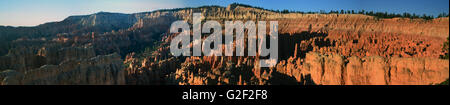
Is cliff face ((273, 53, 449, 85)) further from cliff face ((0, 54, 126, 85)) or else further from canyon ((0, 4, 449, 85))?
cliff face ((0, 54, 126, 85))

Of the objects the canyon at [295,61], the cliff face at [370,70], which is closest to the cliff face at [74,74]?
the canyon at [295,61]

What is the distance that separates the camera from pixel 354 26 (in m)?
41.2

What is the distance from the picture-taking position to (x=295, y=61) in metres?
23.7

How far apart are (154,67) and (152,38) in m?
40.2

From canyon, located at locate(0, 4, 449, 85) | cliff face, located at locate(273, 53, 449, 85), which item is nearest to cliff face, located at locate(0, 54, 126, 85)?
canyon, located at locate(0, 4, 449, 85)

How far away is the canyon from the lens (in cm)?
1386

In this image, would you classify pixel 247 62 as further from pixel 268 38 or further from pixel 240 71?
pixel 268 38

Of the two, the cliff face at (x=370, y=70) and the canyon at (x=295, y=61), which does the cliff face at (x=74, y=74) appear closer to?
the canyon at (x=295, y=61)

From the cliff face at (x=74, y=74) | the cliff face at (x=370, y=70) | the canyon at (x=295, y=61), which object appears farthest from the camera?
the canyon at (x=295, y=61)

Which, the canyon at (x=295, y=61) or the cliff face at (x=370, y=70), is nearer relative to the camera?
the cliff face at (x=370, y=70)

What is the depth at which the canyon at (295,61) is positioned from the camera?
13.9 meters

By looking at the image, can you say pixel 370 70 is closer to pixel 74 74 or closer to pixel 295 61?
pixel 295 61

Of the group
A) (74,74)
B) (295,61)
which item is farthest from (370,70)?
(74,74)
